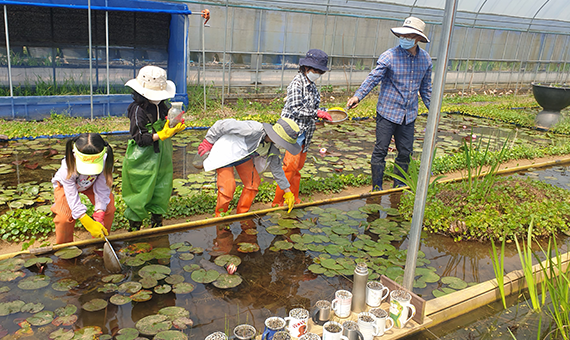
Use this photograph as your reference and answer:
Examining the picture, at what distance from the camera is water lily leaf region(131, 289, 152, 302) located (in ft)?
7.66

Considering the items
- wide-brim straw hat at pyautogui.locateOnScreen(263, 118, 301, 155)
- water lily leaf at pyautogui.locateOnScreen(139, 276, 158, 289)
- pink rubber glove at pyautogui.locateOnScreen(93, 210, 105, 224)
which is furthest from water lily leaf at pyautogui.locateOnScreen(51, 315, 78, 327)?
wide-brim straw hat at pyautogui.locateOnScreen(263, 118, 301, 155)

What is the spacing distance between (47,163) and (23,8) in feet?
11.5

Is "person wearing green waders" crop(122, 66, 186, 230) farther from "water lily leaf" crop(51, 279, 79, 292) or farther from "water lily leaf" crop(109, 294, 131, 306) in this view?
"water lily leaf" crop(109, 294, 131, 306)

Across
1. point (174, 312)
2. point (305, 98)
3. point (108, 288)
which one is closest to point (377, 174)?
point (305, 98)

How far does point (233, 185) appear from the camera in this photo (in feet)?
10.9

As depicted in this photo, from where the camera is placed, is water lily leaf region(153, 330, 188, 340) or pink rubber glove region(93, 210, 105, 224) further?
pink rubber glove region(93, 210, 105, 224)

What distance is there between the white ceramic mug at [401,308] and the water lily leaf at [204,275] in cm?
103

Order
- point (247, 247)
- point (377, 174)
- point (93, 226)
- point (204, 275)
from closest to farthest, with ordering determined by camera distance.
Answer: point (204, 275) → point (93, 226) → point (247, 247) → point (377, 174)

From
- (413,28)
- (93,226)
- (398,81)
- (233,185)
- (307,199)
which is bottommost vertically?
(307,199)

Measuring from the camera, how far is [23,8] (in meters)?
6.75

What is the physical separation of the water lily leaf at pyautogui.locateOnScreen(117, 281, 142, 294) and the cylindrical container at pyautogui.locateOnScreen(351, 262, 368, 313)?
1185 millimetres

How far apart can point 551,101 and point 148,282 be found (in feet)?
28.5

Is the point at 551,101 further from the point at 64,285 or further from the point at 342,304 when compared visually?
the point at 64,285

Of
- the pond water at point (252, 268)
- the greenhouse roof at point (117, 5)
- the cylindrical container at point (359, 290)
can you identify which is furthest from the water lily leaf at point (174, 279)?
the greenhouse roof at point (117, 5)
